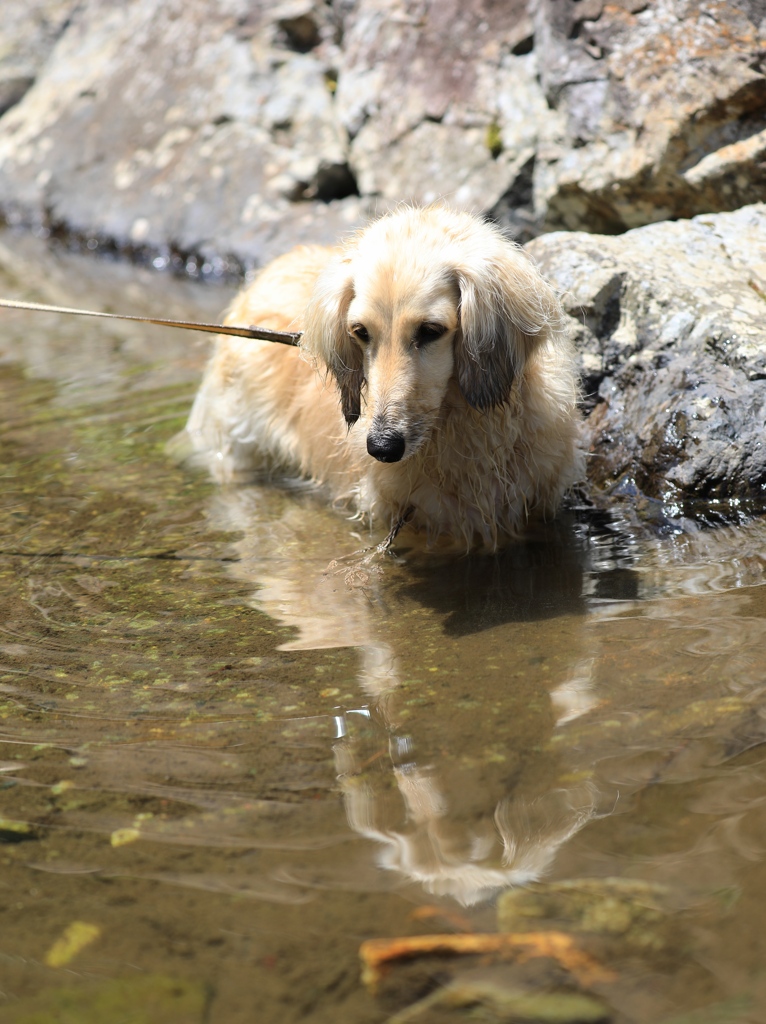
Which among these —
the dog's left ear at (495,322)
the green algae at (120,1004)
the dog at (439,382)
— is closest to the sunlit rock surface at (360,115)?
the dog at (439,382)

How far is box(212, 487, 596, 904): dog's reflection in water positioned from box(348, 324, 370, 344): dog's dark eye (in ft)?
2.89

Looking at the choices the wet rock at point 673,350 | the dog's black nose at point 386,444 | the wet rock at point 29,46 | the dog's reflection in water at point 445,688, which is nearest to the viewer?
the dog's reflection in water at point 445,688

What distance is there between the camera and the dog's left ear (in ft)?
11.4

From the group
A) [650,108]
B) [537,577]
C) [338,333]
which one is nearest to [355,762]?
[537,577]

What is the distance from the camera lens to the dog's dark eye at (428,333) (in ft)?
11.4

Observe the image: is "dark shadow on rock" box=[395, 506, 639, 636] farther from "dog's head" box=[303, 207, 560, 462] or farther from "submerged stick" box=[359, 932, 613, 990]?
"submerged stick" box=[359, 932, 613, 990]

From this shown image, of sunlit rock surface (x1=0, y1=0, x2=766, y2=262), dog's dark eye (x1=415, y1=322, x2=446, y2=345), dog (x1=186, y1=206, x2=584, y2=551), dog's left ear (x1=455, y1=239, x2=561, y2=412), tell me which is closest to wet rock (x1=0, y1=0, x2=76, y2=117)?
sunlit rock surface (x1=0, y1=0, x2=766, y2=262)

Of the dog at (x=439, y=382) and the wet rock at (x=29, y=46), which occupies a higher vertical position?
the wet rock at (x=29, y=46)

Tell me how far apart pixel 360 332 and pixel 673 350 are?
164 cm

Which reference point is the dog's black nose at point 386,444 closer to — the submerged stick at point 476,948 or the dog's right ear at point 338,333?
the dog's right ear at point 338,333

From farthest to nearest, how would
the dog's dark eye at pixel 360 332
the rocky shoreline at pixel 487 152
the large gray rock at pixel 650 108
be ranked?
the large gray rock at pixel 650 108 → the rocky shoreline at pixel 487 152 → the dog's dark eye at pixel 360 332

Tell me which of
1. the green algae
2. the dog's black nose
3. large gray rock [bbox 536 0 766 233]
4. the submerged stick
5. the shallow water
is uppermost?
large gray rock [bbox 536 0 766 233]

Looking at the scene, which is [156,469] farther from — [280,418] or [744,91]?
[744,91]

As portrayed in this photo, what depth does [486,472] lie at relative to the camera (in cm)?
395
